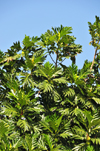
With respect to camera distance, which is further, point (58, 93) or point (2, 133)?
point (58, 93)

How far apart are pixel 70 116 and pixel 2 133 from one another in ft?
6.53

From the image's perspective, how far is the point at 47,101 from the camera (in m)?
5.19

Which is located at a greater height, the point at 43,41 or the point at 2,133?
the point at 43,41

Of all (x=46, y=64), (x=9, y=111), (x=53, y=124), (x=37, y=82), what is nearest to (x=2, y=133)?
(x=9, y=111)

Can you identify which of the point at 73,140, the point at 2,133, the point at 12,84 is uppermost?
the point at 12,84

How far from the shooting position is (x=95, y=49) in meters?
6.48

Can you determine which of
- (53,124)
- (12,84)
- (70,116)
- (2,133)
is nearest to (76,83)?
(70,116)

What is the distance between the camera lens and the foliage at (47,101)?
167 inches

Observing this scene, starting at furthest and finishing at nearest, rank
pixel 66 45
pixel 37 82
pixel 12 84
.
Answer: pixel 66 45
pixel 37 82
pixel 12 84

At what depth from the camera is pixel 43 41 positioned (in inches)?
231

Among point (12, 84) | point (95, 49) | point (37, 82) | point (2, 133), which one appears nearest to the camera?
point (2, 133)

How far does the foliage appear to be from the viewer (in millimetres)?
4242

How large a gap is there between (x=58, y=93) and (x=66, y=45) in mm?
1712

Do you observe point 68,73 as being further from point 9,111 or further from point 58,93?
point 9,111
